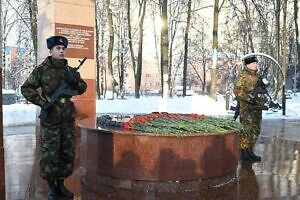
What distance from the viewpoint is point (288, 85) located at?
56.9 m

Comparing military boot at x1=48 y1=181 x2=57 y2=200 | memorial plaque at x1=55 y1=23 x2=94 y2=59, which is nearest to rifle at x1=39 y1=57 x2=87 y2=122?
military boot at x1=48 y1=181 x2=57 y2=200

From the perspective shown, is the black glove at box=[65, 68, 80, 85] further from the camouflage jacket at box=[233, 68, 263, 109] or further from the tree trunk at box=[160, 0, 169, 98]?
the tree trunk at box=[160, 0, 169, 98]

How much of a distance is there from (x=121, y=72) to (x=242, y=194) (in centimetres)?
3514

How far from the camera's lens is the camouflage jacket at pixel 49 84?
14.7 feet

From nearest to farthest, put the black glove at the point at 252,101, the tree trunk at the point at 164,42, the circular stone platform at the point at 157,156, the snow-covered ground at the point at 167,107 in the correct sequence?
the circular stone platform at the point at 157,156 < the black glove at the point at 252,101 < the snow-covered ground at the point at 167,107 < the tree trunk at the point at 164,42

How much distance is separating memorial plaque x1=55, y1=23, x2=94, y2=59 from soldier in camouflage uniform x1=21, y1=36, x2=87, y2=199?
449 centimetres

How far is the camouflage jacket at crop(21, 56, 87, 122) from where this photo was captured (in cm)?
448

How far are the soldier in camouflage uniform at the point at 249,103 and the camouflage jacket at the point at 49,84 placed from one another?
331 cm

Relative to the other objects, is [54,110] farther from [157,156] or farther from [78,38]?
[78,38]

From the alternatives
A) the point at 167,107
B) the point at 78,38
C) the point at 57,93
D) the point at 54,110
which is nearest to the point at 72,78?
the point at 57,93

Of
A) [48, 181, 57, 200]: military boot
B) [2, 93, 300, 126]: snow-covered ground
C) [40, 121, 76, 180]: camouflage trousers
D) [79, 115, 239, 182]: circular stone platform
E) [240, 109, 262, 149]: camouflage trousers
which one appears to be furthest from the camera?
[2, 93, 300, 126]: snow-covered ground

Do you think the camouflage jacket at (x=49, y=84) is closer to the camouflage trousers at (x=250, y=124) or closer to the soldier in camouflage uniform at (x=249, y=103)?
the soldier in camouflage uniform at (x=249, y=103)

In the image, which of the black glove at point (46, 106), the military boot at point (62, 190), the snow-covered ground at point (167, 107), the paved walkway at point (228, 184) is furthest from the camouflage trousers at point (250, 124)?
the snow-covered ground at point (167, 107)

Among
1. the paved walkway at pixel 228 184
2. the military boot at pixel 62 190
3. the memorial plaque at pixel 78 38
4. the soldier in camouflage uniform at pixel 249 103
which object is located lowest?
the paved walkway at pixel 228 184
